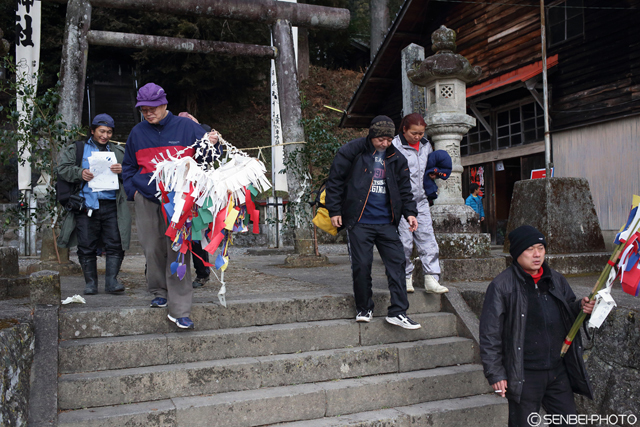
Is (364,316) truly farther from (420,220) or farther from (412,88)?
(412,88)

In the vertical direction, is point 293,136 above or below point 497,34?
below

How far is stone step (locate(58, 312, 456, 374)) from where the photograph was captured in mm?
3672

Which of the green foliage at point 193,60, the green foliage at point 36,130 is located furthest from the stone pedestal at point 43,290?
the green foliage at point 193,60

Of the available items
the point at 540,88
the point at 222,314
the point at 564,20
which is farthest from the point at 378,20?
the point at 222,314

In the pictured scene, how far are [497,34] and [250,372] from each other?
11.1 metres

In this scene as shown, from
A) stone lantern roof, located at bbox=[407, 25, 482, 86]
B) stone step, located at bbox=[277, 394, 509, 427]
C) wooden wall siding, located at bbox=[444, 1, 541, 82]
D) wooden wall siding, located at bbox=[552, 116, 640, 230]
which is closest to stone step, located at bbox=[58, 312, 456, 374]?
stone step, located at bbox=[277, 394, 509, 427]

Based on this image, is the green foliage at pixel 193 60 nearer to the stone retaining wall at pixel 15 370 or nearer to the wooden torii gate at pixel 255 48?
the wooden torii gate at pixel 255 48

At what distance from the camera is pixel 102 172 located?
500 centimetres

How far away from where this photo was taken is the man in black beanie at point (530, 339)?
3.06 metres

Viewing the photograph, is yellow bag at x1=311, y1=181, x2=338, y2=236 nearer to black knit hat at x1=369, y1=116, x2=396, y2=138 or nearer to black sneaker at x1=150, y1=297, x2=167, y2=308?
black knit hat at x1=369, y1=116, x2=396, y2=138

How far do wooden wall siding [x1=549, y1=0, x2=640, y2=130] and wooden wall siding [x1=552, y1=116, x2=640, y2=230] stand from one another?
26cm

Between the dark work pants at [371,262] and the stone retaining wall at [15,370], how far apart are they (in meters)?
2.34

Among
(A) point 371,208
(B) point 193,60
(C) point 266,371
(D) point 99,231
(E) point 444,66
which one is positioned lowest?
(C) point 266,371

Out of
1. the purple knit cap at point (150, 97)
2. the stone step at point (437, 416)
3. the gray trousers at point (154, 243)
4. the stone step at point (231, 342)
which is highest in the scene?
the purple knit cap at point (150, 97)
